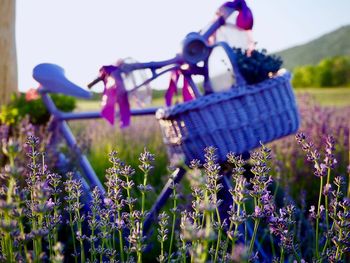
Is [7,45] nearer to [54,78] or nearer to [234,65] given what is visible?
[54,78]

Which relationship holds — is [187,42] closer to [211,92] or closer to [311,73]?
[211,92]

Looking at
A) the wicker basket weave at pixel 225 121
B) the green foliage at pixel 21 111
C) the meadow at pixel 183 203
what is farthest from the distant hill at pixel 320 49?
the wicker basket weave at pixel 225 121

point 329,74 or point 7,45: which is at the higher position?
point 7,45

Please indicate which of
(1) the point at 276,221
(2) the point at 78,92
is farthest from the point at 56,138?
(1) the point at 276,221

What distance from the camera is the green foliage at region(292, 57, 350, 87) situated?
30.8 metres

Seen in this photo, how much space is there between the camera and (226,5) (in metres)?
2.35

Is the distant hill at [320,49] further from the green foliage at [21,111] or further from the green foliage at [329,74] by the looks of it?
the green foliage at [21,111]

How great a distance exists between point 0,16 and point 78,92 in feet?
9.94

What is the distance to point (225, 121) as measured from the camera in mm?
2090

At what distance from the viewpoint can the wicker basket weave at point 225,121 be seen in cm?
207

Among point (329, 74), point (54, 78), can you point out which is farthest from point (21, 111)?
point (329, 74)

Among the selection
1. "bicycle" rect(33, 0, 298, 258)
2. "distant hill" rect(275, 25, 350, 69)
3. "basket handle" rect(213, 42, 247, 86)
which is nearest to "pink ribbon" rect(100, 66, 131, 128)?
"bicycle" rect(33, 0, 298, 258)

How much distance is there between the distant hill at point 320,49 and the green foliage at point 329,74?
9.85 meters

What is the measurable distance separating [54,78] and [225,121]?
97 cm
